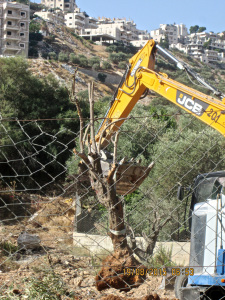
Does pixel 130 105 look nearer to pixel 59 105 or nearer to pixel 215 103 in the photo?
pixel 215 103

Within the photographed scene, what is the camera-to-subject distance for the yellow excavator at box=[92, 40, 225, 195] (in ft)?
16.6

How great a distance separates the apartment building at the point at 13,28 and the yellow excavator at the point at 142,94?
47.2m

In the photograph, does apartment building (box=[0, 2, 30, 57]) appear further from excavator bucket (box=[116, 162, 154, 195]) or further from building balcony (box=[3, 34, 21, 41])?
excavator bucket (box=[116, 162, 154, 195])

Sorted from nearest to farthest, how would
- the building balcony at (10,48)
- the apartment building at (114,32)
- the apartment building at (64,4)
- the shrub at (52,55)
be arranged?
the building balcony at (10,48) → the shrub at (52,55) → the apartment building at (114,32) → the apartment building at (64,4)

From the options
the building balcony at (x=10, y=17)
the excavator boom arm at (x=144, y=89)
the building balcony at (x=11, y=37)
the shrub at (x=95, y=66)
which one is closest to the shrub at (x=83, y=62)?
the shrub at (x=95, y=66)

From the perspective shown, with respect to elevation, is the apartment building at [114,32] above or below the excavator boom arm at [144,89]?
above

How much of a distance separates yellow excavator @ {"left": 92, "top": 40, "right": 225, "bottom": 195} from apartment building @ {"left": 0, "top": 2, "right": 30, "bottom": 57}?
4716cm

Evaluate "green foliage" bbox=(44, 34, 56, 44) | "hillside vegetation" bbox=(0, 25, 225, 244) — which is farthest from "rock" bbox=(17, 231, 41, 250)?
"green foliage" bbox=(44, 34, 56, 44)

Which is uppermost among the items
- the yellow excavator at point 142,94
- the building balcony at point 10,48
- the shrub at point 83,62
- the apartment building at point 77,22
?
the apartment building at point 77,22

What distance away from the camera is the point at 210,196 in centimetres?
476

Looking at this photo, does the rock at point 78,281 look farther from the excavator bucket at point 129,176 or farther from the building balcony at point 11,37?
the building balcony at point 11,37

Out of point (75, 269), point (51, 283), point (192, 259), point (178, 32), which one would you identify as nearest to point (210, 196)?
point (192, 259)

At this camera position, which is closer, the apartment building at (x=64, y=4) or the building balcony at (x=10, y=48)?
the building balcony at (x=10, y=48)

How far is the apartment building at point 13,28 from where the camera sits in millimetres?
51472
